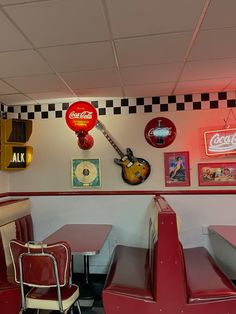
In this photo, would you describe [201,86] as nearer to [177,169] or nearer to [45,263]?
[177,169]

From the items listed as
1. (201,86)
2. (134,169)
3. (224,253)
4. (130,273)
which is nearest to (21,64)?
(134,169)

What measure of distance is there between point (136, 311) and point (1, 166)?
8.48 feet

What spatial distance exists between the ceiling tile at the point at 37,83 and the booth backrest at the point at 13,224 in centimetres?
153

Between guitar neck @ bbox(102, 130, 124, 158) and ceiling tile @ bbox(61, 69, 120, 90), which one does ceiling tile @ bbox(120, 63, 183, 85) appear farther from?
guitar neck @ bbox(102, 130, 124, 158)

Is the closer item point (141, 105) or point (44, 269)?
point (44, 269)

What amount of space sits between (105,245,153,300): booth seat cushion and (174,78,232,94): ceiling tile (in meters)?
2.22

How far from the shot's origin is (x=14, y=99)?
3.68 meters

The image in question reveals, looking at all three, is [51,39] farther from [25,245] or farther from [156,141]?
[156,141]

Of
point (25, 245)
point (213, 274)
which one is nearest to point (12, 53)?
point (25, 245)

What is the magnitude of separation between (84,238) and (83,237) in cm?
5

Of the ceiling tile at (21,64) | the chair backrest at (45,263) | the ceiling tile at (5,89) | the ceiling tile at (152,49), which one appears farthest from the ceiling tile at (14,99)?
the chair backrest at (45,263)

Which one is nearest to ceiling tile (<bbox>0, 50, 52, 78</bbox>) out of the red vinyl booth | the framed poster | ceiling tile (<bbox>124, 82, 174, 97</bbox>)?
ceiling tile (<bbox>124, 82, 174, 97</bbox>)

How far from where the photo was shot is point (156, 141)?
12.1 feet

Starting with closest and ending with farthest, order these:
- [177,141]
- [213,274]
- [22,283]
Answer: [22,283] < [213,274] < [177,141]
